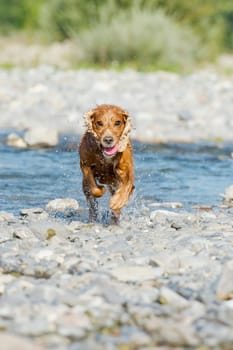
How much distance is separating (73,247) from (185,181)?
3.68 m

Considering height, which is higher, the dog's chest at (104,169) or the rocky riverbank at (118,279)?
the dog's chest at (104,169)

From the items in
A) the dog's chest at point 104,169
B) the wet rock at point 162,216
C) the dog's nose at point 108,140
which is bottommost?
the wet rock at point 162,216

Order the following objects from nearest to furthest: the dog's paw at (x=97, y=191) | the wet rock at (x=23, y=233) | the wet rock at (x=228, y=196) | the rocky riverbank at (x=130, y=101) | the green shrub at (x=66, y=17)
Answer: the wet rock at (x=23, y=233) < the dog's paw at (x=97, y=191) < the wet rock at (x=228, y=196) < the rocky riverbank at (x=130, y=101) < the green shrub at (x=66, y=17)

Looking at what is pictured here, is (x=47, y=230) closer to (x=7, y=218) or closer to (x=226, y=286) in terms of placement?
(x=7, y=218)

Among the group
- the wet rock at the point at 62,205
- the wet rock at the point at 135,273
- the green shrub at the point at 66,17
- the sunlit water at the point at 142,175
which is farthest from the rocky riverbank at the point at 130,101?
the wet rock at the point at 135,273

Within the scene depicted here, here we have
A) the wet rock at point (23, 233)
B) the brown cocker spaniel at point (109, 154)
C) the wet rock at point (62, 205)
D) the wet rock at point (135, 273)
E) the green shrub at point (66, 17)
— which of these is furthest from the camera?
the green shrub at point (66, 17)

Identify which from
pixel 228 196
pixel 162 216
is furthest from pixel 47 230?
pixel 228 196

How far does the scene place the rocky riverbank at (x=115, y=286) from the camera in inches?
156

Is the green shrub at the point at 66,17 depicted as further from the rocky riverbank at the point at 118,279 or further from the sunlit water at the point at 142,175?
the rocky riverbank at the point at 118,279

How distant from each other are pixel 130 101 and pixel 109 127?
8.25 metres

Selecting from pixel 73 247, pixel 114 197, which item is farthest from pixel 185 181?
pixel 73 247

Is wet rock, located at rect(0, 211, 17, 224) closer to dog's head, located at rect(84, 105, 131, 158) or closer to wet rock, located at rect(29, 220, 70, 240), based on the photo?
wet rock, located at rect(29, 220, 70, 240)

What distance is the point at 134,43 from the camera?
20828mm

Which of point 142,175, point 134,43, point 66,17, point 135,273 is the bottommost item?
point 142,175
